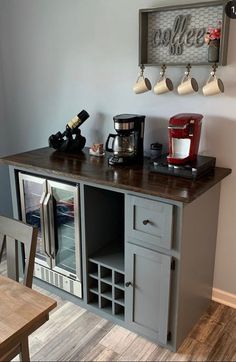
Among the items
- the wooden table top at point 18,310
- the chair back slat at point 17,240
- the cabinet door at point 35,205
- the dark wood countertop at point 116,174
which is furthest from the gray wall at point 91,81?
the wooden table top at point 18,310

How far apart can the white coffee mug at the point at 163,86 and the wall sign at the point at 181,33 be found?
0.11 meters

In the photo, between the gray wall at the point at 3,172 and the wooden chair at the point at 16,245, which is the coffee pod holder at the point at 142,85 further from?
the gray wall at the point at 3,172

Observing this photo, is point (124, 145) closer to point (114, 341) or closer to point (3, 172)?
point (114, 341)

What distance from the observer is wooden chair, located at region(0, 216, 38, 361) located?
1.45m

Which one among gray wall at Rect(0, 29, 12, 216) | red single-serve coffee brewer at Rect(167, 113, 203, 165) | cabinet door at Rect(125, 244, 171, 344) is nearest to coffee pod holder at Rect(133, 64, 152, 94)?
red single-serve coffee brewer at Rect(167, 113, 203, 165)

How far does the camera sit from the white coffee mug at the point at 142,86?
7.39ft

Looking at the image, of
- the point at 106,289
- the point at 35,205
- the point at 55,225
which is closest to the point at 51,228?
the point at 55,225

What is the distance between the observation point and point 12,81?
3.07 m

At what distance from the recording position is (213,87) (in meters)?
2.01

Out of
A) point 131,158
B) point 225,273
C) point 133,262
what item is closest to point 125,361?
point 133,262

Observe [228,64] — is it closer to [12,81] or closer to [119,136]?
[119,136]

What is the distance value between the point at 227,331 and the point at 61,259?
1165 millimetres

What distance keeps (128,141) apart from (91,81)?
2.12 ft

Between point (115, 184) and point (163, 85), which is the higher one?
point (163, 85)
